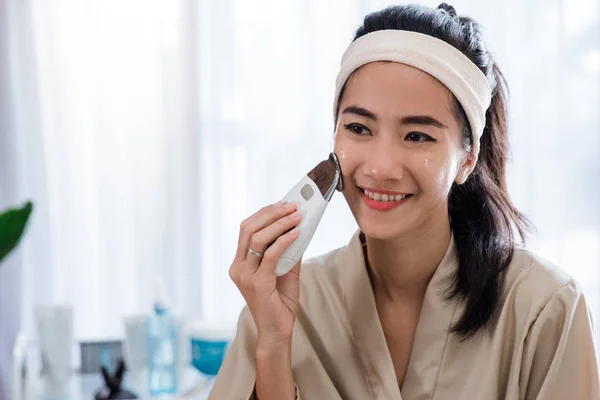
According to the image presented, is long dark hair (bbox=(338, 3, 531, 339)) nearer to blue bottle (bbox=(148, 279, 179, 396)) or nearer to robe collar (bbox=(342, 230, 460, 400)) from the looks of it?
robe collar (bbox=(342, 230, 460, 400))

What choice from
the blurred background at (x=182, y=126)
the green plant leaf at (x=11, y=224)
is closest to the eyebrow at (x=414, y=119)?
the green plant leaf at (x=11, y=224)

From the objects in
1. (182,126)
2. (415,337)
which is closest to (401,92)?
(415,337)

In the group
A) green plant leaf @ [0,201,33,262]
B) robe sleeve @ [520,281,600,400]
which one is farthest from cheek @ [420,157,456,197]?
green plant leaf @ [0,201,33,262]

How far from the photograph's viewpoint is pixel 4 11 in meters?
2.18

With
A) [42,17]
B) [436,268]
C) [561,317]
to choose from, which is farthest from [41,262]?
[561,317]

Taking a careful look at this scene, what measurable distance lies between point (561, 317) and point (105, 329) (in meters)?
1.57

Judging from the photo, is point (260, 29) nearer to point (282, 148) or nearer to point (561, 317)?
point (282, 148)

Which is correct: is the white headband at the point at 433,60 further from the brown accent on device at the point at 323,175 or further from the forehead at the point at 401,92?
the brown accent on device at the point at 323,175

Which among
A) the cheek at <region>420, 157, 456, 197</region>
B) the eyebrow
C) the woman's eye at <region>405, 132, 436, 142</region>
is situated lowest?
the cheek at <region>420, 157, 456, 197</region>

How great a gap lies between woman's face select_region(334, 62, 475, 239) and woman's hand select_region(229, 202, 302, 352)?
0.37 feet

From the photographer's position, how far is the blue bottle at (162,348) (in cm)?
174

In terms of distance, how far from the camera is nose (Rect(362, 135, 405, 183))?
106 centimetres

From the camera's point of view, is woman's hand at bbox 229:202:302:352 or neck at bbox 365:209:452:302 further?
→ neck at bbox 365:209:452:302

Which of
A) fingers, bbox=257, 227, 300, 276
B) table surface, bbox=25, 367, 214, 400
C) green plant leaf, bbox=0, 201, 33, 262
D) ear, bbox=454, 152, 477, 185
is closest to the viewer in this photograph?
fingers, bbox=257, 227, 300, 276
